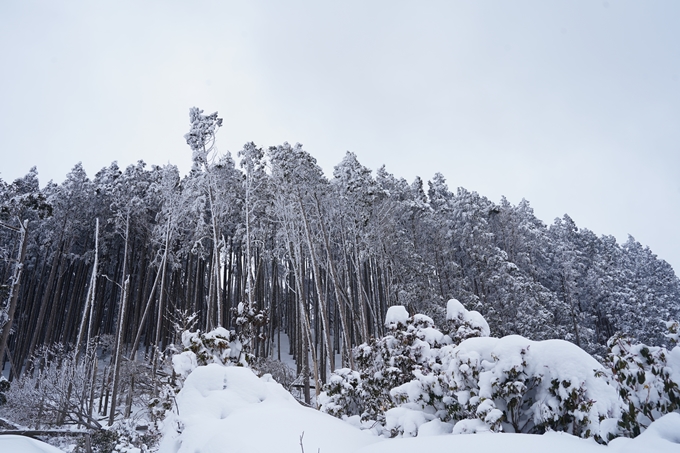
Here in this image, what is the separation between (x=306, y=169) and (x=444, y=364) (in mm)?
13045

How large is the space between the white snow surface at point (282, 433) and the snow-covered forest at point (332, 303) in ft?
0.59

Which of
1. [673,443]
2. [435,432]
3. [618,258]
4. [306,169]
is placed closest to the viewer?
[673,443]

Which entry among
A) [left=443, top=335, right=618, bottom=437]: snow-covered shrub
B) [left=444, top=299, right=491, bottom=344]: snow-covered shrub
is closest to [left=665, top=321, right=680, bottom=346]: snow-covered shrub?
[left=443, top=335, right=618, bottom=437]: snow-covered shrub

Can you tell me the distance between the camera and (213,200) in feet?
57.8

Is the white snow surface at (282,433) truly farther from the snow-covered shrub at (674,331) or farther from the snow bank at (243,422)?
the snow-covered shrub at (674,331)

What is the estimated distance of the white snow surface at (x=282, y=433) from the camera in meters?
3.00

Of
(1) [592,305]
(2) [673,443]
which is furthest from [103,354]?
(1) [592,305]

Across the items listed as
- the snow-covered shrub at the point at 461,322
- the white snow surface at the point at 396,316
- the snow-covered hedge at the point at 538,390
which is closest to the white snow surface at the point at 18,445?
the snow-covered hedge at the point at 538,390

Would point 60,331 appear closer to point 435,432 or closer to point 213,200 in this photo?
point 213,200

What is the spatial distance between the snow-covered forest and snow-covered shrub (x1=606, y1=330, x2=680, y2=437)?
2 centimetres

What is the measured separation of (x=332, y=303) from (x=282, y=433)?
2680cm

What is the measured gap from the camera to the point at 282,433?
4.18 meters

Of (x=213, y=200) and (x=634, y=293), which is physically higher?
(x=213, y=200)

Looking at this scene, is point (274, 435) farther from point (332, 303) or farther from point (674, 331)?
point (332, 303)
